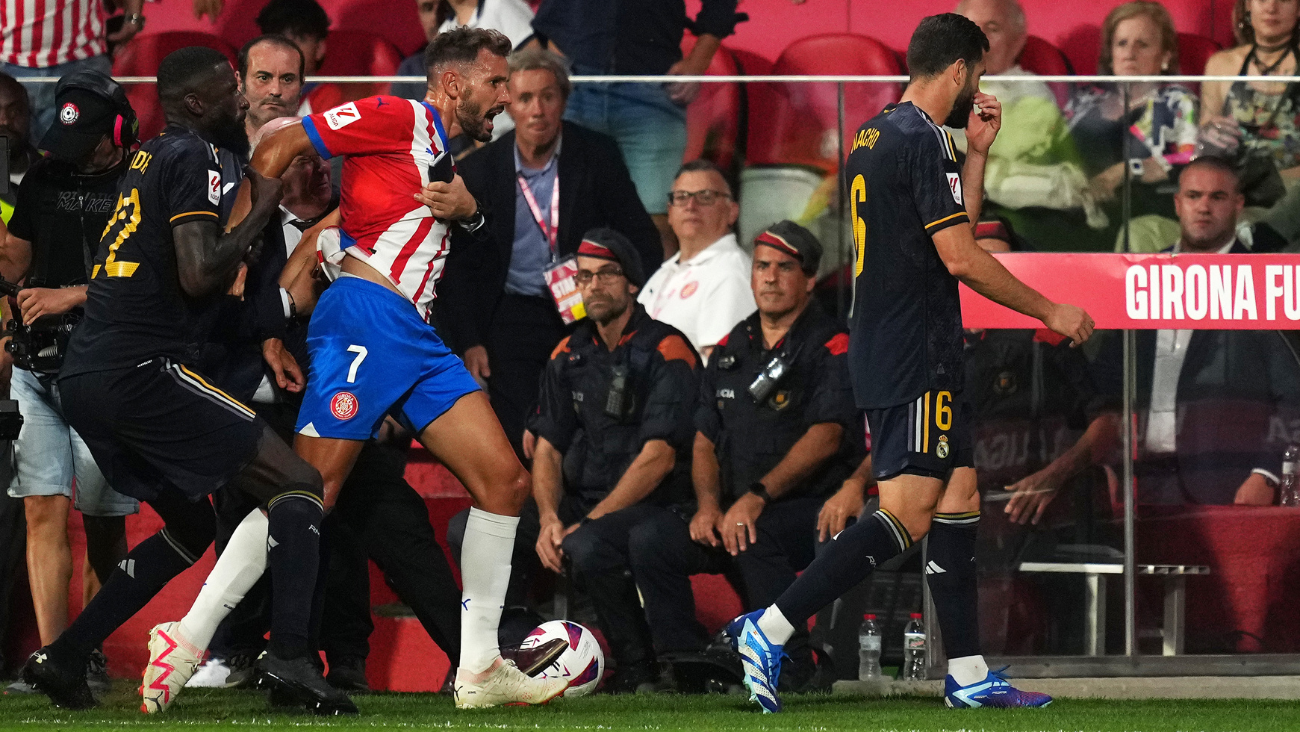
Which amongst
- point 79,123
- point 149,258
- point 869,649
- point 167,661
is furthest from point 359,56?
point 167,661

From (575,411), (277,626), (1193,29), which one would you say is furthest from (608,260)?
(1193,29)

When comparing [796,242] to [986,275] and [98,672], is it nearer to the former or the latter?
[986,275]

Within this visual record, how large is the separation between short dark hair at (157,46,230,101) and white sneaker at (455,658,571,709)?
1.71 metres

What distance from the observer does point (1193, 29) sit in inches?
273

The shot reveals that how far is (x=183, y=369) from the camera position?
4.00 m

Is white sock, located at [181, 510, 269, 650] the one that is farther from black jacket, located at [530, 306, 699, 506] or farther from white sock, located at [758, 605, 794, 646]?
black jacket, located at [530, 306, 699, 506]

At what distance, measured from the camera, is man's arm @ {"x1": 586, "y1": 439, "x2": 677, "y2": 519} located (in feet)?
18.5

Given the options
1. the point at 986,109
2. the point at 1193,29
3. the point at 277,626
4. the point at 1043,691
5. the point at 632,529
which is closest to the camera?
the point at 277,626

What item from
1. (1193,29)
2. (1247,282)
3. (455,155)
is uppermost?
(1193,29)

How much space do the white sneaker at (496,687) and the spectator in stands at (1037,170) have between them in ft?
8.25

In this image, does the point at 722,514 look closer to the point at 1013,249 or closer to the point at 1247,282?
the point at 1013,249

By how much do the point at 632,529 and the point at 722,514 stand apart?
350mm

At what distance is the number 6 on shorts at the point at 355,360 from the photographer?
13.6 feet

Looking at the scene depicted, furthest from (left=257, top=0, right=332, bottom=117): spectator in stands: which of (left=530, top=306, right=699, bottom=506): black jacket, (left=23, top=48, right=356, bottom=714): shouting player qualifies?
(left=23, top=48, right=356, bottom=714): shouting player
